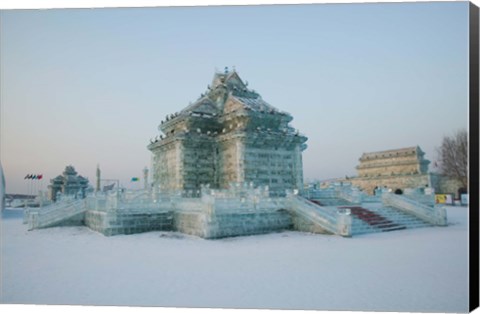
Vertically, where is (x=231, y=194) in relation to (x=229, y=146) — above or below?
below

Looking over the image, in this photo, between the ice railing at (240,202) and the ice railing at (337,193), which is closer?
the ice railing at (240,202)

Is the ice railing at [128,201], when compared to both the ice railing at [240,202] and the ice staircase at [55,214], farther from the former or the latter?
the ice railing at [240,202]

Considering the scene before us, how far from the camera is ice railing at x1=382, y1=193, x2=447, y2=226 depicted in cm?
1512

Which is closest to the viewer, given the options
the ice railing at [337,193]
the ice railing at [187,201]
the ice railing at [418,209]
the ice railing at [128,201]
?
the ice railing at [187,201]

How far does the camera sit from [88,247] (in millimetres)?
12031

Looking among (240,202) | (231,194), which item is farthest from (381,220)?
(231,194)

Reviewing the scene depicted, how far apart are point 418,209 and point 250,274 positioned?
10018 millimetres

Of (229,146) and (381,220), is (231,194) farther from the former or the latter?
(381,220)

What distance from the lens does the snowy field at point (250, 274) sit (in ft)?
28.3

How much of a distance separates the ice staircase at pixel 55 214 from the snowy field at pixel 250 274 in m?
3.29

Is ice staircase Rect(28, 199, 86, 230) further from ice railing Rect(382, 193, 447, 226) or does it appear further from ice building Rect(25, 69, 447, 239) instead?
ice railing Rect(382, 193, 447, 226)

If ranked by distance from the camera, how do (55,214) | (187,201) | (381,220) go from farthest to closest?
(55,214) → (381,220) → (187,201)

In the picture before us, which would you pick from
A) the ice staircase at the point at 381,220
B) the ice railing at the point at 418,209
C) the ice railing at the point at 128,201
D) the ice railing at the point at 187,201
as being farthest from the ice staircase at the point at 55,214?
the ice railing at the point at 418,209

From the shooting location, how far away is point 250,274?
368 inches
